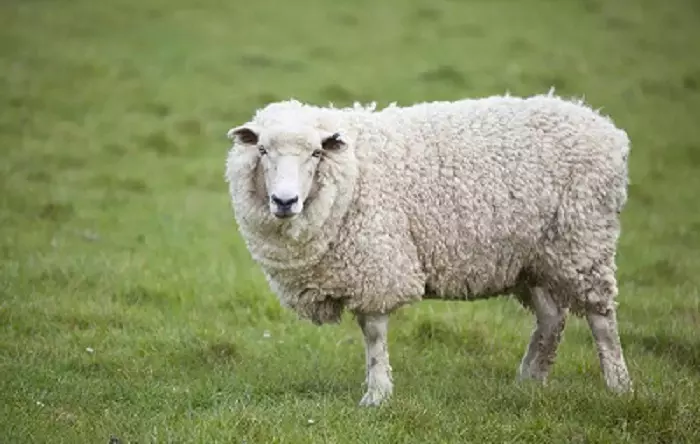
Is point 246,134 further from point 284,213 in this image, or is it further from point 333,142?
point 284,213

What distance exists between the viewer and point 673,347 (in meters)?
7.97

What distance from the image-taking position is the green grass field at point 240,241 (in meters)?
5.84

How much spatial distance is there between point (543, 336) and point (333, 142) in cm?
207

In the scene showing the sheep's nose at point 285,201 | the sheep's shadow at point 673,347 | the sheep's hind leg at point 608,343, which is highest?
the sheep's nose at point 285,201

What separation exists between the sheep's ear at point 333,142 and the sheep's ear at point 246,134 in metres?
0.40

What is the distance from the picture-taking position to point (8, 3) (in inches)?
814

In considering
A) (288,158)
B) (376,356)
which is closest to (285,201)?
(288,158)

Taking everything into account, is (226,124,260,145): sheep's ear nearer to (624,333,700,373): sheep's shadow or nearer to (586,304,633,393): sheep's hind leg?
(586,304,633,393): sheep's hind leg

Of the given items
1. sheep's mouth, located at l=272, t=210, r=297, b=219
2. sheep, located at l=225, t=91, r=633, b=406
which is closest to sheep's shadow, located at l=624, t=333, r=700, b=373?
sheep, located at l=225, t=91, r=633, b=406

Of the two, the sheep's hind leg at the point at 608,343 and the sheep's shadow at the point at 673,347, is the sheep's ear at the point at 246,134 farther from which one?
the sheep's shadow at the point at 673,347

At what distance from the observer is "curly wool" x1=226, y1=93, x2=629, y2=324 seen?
6320 mm

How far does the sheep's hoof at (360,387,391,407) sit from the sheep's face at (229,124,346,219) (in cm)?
117

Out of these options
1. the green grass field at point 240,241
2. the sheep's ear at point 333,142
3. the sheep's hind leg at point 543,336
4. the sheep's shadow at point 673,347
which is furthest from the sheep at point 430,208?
the sheep's shadow at point 673,347

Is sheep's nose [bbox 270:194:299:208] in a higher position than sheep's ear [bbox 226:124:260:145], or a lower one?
lower
